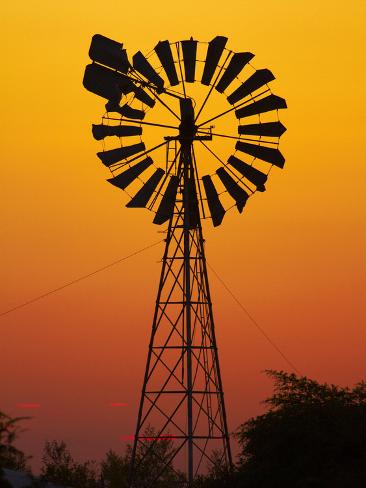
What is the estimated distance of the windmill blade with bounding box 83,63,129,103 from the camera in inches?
1615

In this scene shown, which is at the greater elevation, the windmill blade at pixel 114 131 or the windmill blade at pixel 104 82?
the windmill blade at pixel 104 82

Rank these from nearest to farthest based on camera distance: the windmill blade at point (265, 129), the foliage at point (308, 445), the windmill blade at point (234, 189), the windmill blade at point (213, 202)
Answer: the foliage at point (308, 445) < the windmill blade at point (234, 189) < the windmill blade at point (265, 129) < the windmill blade at point (213, 202)

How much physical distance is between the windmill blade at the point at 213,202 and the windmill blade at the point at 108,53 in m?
4.85

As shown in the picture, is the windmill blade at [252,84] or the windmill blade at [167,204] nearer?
the windmill blade at [252,84]

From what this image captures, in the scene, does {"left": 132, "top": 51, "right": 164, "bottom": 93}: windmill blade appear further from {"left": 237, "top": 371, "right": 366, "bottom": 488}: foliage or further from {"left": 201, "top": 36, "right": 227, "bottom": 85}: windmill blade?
{"left": 237, "top": 371, "right": 366, "bottom": 488}: foliage

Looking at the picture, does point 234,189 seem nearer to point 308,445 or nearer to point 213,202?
point 213,202

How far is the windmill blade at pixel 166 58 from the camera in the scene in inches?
1642

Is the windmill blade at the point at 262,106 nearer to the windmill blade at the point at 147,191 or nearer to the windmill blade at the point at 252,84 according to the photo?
the windmill blade at the point at 252,84

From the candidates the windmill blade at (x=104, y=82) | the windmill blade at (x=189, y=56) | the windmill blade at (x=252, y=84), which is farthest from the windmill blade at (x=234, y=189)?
the windmill blade at (x=104, y=82)

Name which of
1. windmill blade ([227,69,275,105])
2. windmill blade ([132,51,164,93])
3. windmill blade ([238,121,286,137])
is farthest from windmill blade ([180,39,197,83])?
windmill blade ([238,121,286,137])

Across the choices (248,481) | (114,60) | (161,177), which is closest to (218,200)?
(161,177)

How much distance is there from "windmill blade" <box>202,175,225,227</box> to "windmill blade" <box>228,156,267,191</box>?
1.05 meters

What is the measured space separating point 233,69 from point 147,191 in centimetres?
508

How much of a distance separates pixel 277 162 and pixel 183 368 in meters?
7.84
